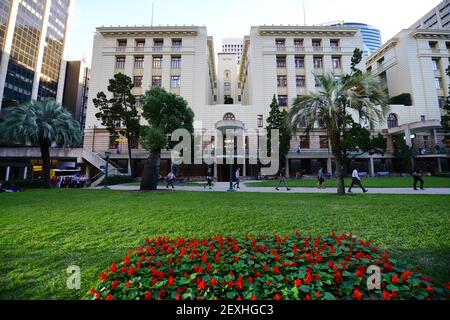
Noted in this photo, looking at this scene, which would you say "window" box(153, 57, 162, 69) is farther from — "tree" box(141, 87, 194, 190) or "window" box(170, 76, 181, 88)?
"tree" box(141, 87, 194, 190)

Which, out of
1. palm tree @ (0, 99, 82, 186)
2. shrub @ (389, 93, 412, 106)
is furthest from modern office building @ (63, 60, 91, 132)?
shrub @ (389, 93, 412, 106)

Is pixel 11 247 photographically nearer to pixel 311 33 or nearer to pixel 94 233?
pixel 94 233

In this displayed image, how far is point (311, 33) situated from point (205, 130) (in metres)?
27.7

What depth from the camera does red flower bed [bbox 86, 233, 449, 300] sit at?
8.26 feet

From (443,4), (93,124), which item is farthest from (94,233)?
(443,4)

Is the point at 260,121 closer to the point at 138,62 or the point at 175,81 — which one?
the point at 175,81

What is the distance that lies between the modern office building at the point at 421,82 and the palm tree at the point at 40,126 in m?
47.8

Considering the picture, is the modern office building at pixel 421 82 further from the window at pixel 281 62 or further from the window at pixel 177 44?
the window at pixel 177 44

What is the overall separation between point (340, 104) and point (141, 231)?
40.6ft

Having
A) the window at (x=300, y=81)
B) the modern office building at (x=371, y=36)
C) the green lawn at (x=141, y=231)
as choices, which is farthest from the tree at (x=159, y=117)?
the modern office building at (x=371, y=36)

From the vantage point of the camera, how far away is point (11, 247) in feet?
14.5

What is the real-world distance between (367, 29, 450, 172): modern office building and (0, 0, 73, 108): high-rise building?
7331 cm

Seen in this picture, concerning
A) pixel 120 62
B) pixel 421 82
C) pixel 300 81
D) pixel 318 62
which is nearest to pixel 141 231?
pixel 300 81

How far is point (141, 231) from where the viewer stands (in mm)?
5617
